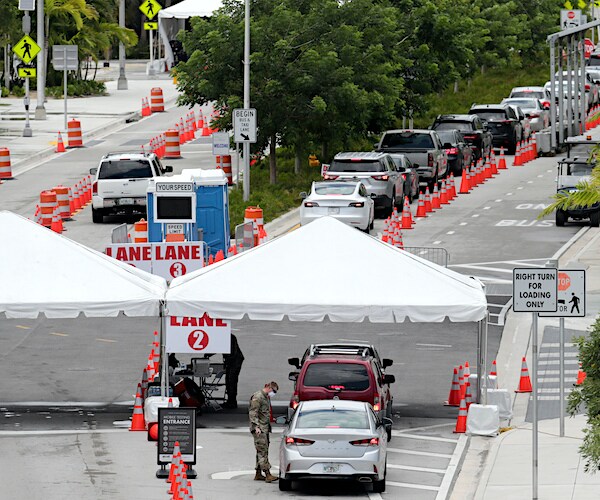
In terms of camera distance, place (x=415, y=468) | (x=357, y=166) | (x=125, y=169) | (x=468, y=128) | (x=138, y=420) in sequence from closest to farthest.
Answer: (x=415, y=468)
(x=138, y=420)
(x=125, y=169)
(x=357, y=166)
(x=468, y=128)

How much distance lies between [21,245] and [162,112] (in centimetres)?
4689

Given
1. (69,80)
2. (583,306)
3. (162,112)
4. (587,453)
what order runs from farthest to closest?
(69,80)
(162,112)
(583,306)
(587,453)

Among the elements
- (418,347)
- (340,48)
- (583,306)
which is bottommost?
(418,347)

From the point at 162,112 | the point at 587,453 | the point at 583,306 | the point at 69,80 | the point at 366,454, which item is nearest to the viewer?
the point at 587,453

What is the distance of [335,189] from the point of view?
135ft

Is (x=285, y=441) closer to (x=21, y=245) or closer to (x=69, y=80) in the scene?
(x=21, y=245)

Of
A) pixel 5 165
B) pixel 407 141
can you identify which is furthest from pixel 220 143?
pixel 5 165

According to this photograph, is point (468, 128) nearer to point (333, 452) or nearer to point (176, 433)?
point (333, 452)

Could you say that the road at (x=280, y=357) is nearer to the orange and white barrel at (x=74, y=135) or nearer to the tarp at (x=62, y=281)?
the tarp at (x=62, y=281)

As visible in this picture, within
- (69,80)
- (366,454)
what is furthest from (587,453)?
(69,80)

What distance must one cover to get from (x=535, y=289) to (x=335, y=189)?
22368 mm

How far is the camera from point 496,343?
Result: 29.9 meters

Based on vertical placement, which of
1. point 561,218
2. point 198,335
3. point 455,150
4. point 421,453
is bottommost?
point 421,453

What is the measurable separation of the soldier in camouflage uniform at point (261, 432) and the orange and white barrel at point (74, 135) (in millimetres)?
39053
